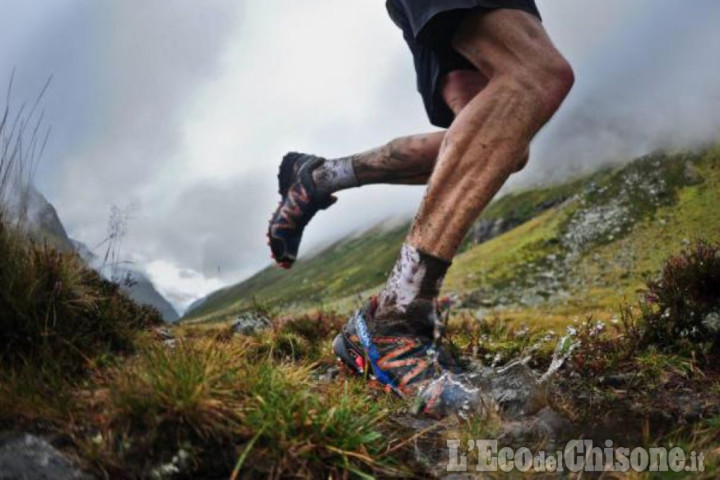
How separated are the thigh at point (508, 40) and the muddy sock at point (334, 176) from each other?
163 cm

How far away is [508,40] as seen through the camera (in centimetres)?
377

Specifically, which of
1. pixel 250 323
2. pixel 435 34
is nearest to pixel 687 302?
pixel 435 34

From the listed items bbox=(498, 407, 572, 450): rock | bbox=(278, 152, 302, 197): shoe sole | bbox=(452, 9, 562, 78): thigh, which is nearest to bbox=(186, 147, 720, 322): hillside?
bbox=(278, 152, 302, 197): shoe sole

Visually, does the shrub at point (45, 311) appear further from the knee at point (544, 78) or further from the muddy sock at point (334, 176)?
the knee at point (544, 78)

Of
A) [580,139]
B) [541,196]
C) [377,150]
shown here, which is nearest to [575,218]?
[541,196]

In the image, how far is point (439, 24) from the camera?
3.95 m

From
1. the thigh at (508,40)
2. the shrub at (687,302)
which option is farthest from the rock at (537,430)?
the thigh at (508,40)

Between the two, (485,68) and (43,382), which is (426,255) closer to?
(485,68)

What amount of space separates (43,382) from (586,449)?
225 cm

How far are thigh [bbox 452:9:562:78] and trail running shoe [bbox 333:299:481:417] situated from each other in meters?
1.78

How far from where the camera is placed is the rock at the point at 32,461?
6.48 ft

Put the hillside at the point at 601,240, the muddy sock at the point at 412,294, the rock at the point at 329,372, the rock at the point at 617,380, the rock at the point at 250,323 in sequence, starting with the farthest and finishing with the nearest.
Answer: the hillside at the point at 601,240 → the rock at the point at 250,323 → the rock at the point at 329,372 → the rock at the point at 617,380 → the muddy sock at the point at 412,294

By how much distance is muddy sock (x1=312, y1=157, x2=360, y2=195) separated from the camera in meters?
5.14

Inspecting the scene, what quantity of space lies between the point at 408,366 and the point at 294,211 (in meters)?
2.07
